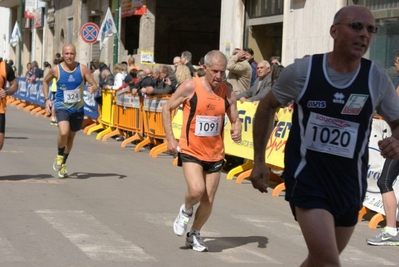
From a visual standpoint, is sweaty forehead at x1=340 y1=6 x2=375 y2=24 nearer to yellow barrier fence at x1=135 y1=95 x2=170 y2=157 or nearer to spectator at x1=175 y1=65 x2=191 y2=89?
spectator at x1=175 y1=65 x2=191 y2=89

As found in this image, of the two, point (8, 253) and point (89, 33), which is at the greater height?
point (89, 33)

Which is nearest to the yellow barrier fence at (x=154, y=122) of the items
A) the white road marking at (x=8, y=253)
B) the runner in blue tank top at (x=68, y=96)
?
the runner in blue tank top at (x=68, y=96)

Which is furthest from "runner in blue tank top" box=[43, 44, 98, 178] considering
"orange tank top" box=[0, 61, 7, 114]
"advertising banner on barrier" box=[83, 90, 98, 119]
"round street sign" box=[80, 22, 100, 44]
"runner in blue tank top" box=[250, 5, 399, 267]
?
"round street sign" box=[80, 22, 100, 44]

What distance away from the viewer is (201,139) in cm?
830

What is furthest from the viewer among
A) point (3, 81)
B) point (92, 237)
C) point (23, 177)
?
point (23, 177)

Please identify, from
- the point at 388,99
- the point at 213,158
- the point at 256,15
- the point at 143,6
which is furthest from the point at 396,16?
the point at 143,6

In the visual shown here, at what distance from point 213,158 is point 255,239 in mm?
1097

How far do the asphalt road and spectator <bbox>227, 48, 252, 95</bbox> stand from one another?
72.0 inches

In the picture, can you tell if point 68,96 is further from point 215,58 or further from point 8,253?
point 8,253

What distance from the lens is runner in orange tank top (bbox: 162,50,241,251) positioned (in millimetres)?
8133

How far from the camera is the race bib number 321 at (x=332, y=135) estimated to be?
498 cm

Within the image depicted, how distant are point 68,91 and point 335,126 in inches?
320

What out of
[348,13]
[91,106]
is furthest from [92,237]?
[91,106]

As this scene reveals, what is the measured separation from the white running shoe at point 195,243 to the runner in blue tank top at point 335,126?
304 centimetres
